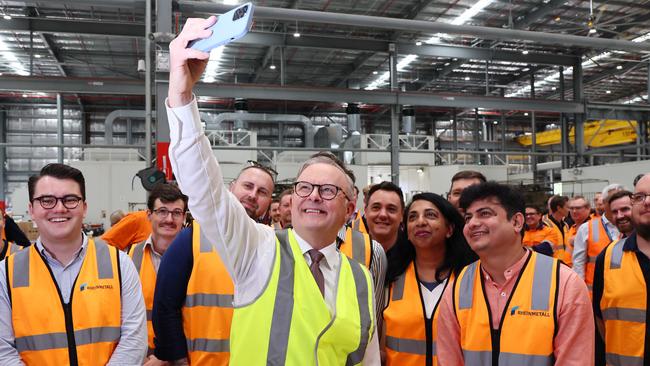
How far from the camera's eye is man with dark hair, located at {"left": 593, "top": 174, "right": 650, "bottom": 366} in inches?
102

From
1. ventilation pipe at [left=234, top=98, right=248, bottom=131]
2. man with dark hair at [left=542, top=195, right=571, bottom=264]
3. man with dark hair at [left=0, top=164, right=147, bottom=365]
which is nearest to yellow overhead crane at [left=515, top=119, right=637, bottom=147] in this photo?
man with dark hair at [left=542, top=195, right=571, bottom=264]

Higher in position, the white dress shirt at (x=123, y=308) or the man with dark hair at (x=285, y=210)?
the man with dark hair at (x=285, y=210)

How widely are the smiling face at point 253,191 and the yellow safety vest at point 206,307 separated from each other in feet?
1.21

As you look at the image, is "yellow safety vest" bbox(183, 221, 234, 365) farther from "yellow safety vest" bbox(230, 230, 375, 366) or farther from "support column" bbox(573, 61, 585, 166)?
"support column" bbox(573, 61, 585, 166)

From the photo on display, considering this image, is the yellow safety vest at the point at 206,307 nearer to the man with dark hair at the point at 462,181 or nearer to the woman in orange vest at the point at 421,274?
the woman in orange vest at the point at 421,274

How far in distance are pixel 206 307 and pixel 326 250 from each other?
98 centimetres

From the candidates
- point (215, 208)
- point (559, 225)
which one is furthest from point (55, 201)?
point (559, 225)

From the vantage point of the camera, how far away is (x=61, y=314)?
2150 mm

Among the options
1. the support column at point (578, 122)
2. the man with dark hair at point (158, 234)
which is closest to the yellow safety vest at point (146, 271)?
the man with dark hair at point (158, 234)

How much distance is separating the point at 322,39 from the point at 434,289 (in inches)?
402

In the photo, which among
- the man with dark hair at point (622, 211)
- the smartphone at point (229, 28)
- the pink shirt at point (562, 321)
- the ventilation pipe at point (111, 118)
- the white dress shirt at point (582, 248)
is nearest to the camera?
the smartphone at point (229, 28)

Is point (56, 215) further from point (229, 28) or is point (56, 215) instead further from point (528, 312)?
point (528, 312)

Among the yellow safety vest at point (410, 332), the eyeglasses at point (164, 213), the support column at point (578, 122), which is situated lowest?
the yellow safety vest at point (410, 332)

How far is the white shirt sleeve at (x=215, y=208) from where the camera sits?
146cm
